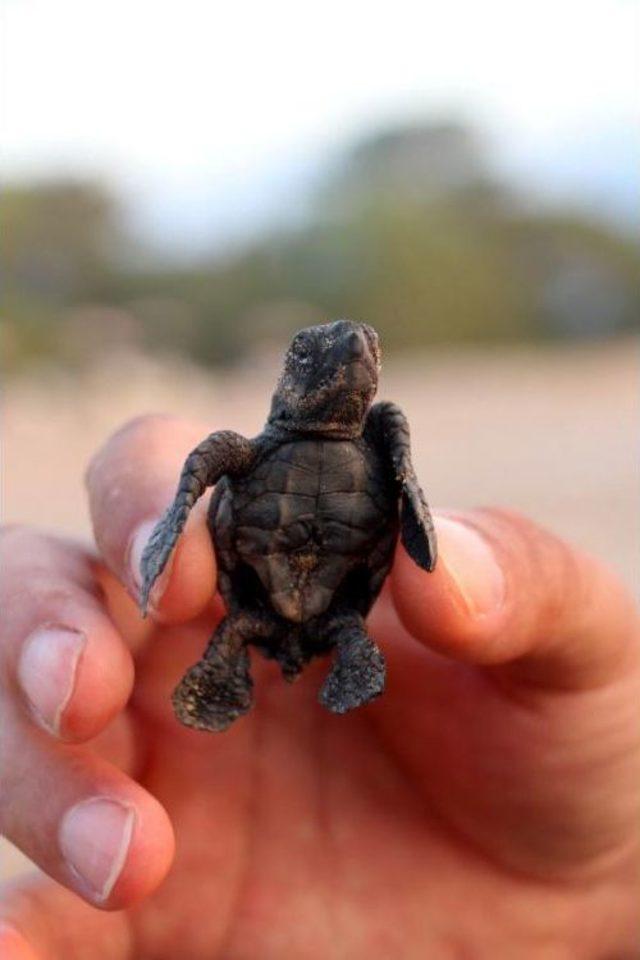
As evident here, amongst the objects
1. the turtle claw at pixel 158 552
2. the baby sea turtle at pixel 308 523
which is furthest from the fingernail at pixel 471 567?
the turtle claw at pixel 158 552

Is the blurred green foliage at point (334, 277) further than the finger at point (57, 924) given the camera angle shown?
Yes

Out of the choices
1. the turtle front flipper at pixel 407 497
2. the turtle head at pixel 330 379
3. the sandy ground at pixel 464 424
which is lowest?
the sandy ground at pixel 464 424

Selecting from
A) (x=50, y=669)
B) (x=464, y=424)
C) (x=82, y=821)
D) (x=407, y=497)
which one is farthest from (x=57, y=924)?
(x=464, y=424)

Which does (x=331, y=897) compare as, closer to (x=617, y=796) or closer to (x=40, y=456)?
(x=617, y=796)

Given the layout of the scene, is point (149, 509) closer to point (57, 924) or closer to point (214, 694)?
point (214, 694)

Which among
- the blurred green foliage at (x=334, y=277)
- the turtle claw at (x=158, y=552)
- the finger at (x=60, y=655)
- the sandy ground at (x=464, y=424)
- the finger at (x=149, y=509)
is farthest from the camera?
the blurred green foliage at (x=334, y=277)

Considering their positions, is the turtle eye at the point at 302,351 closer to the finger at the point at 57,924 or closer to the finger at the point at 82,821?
the finger at the point at 82,821

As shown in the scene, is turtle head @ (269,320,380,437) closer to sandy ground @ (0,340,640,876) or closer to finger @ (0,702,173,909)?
finger @ (0,702,173,909)
